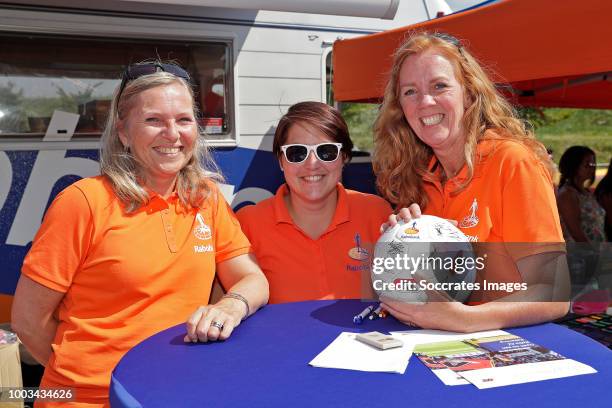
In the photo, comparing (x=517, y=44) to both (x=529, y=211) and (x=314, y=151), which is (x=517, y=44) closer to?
(x=314, y=151)

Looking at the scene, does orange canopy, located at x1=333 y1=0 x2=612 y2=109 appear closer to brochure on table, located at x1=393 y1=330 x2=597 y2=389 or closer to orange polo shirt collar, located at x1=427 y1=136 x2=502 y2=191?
orange polo shirt collar, located at x1=427 y1=136 x2=502 y2=191

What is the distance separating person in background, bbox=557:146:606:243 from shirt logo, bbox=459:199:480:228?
13.6ft

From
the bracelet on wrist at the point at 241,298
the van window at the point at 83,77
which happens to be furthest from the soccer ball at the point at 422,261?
the van window at the point at 83,77

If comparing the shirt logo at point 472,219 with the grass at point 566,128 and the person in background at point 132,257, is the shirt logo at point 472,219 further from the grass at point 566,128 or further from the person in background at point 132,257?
the grass at point 566,128

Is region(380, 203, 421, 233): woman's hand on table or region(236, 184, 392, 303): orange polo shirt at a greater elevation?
region(380, 203, 421, 233): woman's hand on table

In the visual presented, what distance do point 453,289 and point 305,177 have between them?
2.97 feet

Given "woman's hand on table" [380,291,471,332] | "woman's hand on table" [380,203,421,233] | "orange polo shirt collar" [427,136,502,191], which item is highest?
"orange polo shirt collar" [427,136,502,191]

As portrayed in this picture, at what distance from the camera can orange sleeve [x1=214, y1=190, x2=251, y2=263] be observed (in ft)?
7.29

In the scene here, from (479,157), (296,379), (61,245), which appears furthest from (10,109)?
(296,379)

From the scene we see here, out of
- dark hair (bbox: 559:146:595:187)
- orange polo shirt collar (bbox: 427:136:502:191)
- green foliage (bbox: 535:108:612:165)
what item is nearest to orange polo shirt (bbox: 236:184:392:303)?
orange polo shirt collar (bbox: 427:136:502:191)

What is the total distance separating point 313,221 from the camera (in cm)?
251

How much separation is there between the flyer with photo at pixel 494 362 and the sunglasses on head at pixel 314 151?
1.05 m

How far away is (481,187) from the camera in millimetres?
1987

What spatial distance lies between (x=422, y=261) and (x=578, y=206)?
4.72m
